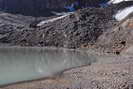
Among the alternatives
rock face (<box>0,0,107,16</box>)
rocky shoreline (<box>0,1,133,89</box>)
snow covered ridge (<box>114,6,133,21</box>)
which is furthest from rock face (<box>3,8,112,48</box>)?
rock face (<box>0,0,107,16</box>)

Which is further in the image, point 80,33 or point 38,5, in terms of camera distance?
point 38,5

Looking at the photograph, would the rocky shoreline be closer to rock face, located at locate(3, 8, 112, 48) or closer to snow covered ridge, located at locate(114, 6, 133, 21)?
rock face, located at locate(3, 8, 112, 48)

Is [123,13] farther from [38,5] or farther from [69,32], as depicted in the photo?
[38,5]

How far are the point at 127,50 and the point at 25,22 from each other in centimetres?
3312

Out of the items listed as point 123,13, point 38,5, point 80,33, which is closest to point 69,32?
point 80,33

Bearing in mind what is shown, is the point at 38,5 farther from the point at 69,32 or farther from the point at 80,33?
the point at 80,33

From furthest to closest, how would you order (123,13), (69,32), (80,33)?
(123,13) < (69,32) < (80,33)

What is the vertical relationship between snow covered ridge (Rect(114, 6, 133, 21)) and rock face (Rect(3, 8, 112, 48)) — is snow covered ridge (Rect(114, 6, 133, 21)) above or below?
above

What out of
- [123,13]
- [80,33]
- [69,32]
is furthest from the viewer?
[123,13]

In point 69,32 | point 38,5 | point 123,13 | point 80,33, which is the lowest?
point 80,33

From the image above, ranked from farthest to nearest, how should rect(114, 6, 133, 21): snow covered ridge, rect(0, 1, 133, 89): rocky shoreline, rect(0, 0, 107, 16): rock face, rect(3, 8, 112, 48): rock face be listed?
1. rect(0, 0, 107, 16): rock face
2. rect(114, 6, 133, 21): snow covered ridge
3. rect(3, 8, 112, 48): rock face
4. rect(0, 1, 133, 89): rocky shoreline

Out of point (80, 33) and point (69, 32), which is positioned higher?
point (69, 32)

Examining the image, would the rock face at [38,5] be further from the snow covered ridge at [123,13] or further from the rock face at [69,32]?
the snow covered ridge at [123,13]

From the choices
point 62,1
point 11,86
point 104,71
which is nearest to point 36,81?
point 11,86
